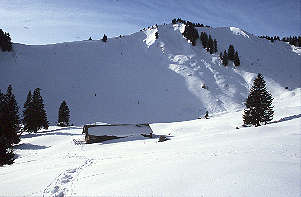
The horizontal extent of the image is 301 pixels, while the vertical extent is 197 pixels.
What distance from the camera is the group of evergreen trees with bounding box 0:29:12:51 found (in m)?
95.4

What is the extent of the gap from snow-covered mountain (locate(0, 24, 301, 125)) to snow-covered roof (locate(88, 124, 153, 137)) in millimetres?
21354

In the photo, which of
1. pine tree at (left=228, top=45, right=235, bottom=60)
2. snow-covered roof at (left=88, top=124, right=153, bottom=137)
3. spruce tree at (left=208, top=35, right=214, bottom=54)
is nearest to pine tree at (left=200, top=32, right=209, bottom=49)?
spruce tree at (left=208, top=35, right=214, bottom=54)

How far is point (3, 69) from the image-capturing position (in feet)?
291

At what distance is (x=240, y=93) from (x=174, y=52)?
37145mm

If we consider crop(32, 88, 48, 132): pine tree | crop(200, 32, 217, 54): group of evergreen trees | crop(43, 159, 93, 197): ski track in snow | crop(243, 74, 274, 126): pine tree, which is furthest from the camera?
crop(200, 32, 217, 54): group of evergreen trees

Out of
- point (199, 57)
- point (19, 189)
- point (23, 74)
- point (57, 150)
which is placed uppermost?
point (199, 57)

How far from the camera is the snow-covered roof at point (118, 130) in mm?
46406

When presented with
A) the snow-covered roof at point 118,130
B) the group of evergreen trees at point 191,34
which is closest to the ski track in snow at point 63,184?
the snow-covered roof at point 118,130

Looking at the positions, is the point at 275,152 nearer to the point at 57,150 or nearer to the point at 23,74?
the point at 57,150

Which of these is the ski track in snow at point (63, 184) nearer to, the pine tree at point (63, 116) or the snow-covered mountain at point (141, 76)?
the pine tree at point (63, 116)

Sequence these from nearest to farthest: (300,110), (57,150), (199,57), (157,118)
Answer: (57,150), (300,110), (157,118), (199,57)

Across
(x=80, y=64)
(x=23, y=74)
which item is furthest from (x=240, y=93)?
(x=23, y=74)

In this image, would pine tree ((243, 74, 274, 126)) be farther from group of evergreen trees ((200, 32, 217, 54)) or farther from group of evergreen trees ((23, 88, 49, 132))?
group of evergreen trees ((200, 32, 217, 54))

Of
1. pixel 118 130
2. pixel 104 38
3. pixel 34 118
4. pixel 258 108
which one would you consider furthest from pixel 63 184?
pixel 104 38
